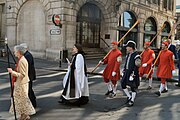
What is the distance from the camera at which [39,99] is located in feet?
23.2

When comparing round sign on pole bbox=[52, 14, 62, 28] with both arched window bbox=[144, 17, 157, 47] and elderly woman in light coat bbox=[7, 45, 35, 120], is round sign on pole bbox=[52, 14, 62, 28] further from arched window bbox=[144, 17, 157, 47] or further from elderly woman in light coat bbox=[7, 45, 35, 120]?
arched window bbox=[144, 17, 157, 47]

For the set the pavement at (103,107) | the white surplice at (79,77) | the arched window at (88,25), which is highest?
the arched window at (88,25)

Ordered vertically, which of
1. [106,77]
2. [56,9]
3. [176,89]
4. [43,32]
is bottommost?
[176,89]

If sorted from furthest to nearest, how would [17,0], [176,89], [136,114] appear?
[17,0]
[176,89]
[136,114]

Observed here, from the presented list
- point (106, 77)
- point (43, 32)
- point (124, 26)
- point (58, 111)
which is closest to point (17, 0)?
point (43, 32)

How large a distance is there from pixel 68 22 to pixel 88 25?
4310 mm

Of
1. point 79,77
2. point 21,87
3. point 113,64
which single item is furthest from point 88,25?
point 21,87

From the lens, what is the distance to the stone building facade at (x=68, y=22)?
60.1ft

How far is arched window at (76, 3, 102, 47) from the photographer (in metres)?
21.4

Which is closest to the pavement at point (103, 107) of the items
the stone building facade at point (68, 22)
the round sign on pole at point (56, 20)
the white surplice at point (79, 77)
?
the white surplice at point (79, 77)

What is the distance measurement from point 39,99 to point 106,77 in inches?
85.8

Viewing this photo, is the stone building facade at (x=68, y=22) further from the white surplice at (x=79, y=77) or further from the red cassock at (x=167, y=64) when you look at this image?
the white surplice at (x=79, y=77)

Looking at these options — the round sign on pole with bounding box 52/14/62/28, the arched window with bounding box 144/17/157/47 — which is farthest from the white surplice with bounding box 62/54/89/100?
the arched window with bounding box 144/17/157/47

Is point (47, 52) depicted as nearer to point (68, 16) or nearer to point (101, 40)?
point (68, 16)
